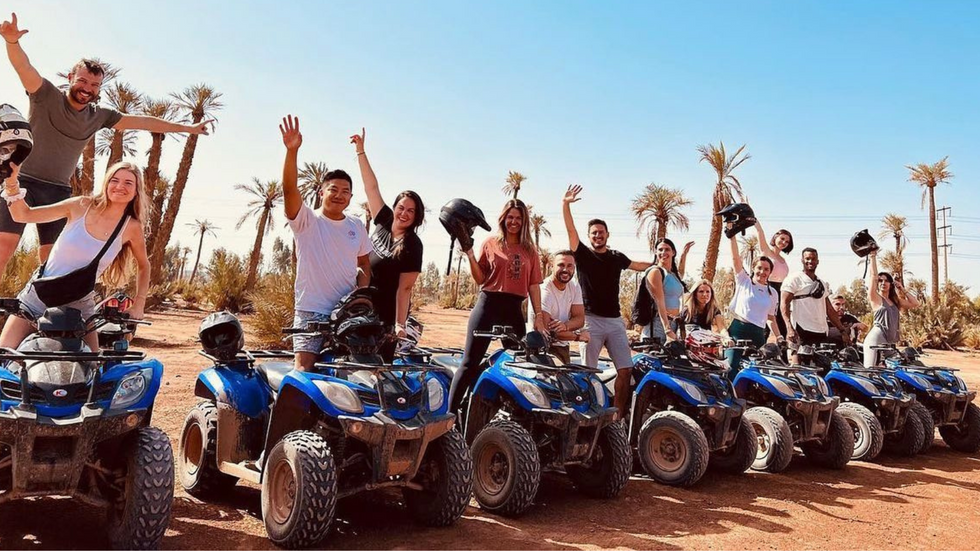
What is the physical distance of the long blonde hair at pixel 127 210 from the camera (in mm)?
4188

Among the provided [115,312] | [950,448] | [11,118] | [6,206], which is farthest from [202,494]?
[950,448]

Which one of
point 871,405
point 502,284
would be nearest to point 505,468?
point 502,284

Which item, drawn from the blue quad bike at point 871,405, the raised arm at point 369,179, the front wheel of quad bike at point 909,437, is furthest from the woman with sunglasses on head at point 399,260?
the front wheel of quad bike at point 909,437

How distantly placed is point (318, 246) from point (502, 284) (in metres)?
1.71

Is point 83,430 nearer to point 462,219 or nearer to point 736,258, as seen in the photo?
point 462,219

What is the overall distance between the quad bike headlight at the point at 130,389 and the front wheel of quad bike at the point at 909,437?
7913mm

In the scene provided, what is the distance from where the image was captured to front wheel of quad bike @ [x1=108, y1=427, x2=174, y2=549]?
11.2ft

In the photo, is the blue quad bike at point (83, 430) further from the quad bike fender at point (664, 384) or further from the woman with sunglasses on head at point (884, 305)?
the woman with sunglasses on head at point (884, 305)

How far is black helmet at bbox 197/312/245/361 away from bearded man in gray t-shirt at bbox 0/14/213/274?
105 cm

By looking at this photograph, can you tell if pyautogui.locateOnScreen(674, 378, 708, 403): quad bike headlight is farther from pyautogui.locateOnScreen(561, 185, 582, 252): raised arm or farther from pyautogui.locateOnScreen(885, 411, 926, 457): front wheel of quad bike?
pyautogui.locateOnScreen(885, 411, 926, 457): front wheel of quad bike

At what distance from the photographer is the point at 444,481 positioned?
4.30 metres

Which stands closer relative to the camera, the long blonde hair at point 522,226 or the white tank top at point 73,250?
the white tank top at point 73,250

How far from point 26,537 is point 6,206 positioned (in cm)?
192

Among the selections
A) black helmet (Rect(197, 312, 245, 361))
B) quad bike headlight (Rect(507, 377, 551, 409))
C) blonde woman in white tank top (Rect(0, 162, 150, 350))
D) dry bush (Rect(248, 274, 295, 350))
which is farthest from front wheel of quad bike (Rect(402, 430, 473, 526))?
dry bush (Rect(248, 274, 295, 350))
